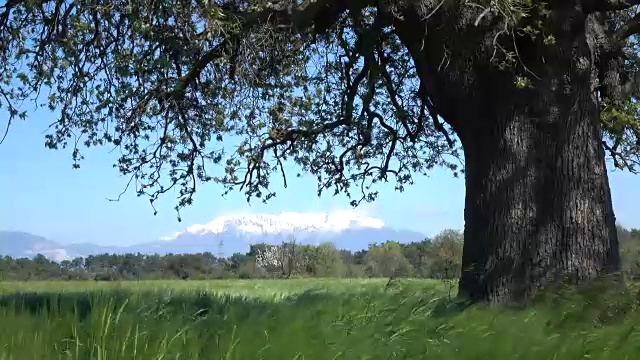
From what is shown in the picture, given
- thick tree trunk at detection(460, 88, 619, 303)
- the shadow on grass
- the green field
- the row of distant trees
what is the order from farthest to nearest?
the row of distant trees < thick tree trunk at detection(460, 88, 619, 303) < the shadow on grass < the green field

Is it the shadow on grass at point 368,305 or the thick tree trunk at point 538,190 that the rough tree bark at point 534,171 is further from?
the shadow on grass at point 368,305

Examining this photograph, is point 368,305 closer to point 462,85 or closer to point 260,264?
point 462,85

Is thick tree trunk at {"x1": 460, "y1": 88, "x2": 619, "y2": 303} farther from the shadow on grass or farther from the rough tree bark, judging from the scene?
the shadow on grass

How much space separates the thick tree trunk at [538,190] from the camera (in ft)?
28.4

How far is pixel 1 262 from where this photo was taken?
109 ft

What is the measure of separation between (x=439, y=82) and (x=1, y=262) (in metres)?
29.7

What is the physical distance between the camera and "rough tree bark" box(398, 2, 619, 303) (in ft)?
28.5

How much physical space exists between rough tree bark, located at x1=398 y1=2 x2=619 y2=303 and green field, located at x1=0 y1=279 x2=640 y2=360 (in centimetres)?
122

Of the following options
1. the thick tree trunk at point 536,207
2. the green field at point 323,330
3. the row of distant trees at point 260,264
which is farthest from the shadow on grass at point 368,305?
the row of distant trees at point 260,264

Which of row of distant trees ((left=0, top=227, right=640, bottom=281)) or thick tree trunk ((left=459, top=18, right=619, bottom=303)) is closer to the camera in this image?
thick tree trunk ((left=459, top=18, right=619, bottom=303))

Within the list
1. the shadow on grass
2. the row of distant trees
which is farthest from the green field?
the row of distant trees

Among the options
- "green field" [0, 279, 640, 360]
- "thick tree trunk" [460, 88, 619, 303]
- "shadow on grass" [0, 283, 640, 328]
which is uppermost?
"thick tree trunk" [460, 88, 619, 303]

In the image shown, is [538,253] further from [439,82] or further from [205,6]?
[205,6]

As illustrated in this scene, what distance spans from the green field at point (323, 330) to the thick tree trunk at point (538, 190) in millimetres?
1188
